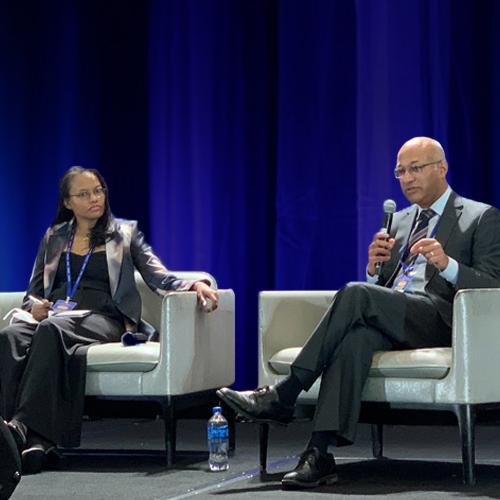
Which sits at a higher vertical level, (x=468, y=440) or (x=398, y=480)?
(x=468, y=440)

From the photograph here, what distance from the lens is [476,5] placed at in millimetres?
5711

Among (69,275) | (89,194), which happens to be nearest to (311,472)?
(69,275)

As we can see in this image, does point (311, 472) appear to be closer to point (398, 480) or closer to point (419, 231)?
point (398, 480)

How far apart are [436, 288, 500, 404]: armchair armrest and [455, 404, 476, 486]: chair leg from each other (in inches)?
1.4

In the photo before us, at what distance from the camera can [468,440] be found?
145 inches

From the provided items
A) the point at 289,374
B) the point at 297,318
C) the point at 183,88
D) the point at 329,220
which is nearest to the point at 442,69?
the point at 329,220

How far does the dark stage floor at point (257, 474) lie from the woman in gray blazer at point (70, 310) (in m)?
0.19

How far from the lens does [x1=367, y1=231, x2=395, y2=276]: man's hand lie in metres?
4.05

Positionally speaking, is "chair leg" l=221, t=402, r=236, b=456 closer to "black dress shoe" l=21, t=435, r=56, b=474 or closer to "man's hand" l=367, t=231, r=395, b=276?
"black dress shoe" l=21, t=435, r=56, b=474

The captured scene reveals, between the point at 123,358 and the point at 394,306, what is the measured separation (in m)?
1.01

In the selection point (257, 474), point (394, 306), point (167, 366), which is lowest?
point (257, 474)

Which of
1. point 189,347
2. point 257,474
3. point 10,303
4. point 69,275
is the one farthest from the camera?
point 10,303

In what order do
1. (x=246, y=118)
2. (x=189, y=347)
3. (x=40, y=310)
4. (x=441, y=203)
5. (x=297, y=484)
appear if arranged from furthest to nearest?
1. (x=246, y=118)
2. (x=40, y=310)
3. (x=189, y=347)
4. (x=441, y=203)
5. (x=297, y=484)

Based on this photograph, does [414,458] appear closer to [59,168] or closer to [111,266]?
[111,266]
